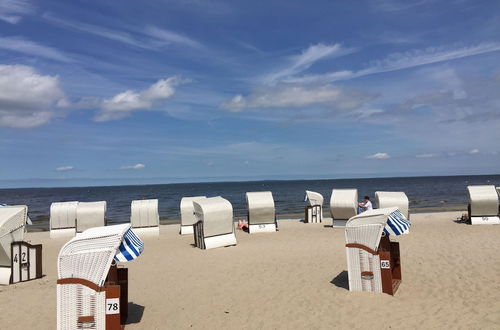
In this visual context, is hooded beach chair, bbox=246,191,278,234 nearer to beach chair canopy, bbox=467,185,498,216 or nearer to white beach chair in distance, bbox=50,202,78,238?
white beach chair in distance, bbox=50,202,78,238

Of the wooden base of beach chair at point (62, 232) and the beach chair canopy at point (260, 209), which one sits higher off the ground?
the beach chair canopy at point (260, 209)

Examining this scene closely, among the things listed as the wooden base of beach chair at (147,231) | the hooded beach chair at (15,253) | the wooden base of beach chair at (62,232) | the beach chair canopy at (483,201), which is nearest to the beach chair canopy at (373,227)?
the hooded beach chair at (15,253)

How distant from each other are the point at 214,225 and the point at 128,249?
1002 centimetres

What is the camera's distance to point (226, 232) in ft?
59.3

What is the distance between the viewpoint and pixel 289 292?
10383 millimetres

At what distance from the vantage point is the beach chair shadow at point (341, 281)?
10.6 m

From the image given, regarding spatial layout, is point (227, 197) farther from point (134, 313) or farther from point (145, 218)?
point (134, 313)

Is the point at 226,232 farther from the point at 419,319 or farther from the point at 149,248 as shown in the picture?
the point at 419,319

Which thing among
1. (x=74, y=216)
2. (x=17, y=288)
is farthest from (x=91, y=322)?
(x=74, y=216)

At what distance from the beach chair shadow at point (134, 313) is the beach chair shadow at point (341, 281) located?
522 cm

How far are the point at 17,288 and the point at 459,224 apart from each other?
893 inches

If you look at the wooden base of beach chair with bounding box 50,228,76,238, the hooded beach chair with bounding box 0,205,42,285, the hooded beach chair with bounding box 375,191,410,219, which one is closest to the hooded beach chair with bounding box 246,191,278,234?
the hooded beach chair with bounding box 375,191,410,219

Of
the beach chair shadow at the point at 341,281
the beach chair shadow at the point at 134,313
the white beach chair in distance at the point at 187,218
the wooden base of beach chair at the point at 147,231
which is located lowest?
the beach chair shadow at the point at 134,313

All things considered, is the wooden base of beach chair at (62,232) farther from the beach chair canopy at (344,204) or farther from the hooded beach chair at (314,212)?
the beach chair canopy at (344,204)
